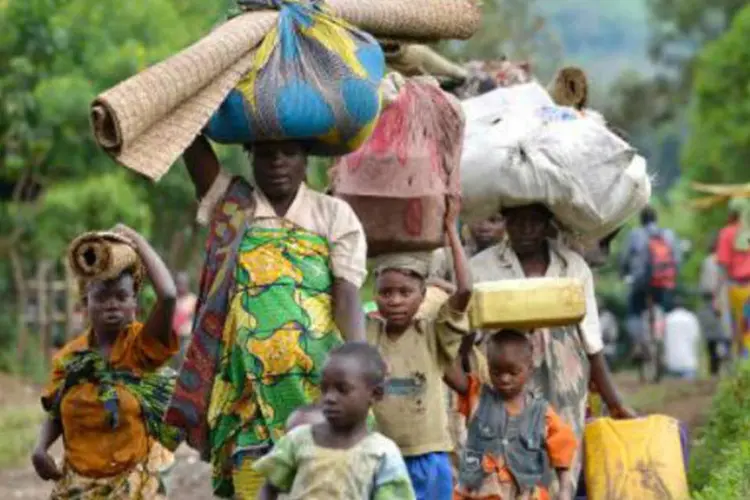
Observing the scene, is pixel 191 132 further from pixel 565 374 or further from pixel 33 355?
pixel 33 355

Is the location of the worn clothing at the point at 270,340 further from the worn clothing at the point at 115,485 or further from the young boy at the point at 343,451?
the worn clothing at the point at 115,485

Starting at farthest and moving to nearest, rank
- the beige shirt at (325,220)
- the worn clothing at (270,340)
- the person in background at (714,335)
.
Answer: the person in background at (714,335) < the beige shirt at (325,220) < the worn clothing at (270,340)

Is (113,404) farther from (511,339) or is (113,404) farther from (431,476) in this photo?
(511,339)

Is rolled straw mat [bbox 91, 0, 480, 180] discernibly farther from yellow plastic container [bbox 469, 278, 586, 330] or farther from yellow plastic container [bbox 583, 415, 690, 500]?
yellow plastic container [bbox 583, 415, 690, 500]

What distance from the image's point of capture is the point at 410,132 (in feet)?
31.8

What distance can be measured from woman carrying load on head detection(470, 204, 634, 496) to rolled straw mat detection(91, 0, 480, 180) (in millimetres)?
2347

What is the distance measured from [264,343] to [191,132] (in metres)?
0.75

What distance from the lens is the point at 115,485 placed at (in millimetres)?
9617

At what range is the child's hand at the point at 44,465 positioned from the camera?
9.57 m

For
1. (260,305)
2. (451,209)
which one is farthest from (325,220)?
(451,209)

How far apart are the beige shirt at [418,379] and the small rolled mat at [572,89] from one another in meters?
2.66

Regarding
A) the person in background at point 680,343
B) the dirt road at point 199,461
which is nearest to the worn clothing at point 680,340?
the person in background at point 680,343

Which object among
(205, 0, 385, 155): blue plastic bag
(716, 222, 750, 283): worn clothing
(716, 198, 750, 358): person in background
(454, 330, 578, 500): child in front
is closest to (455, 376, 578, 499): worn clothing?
(454, 330, 578, 500): child in front

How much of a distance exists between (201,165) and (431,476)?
1.59 m
